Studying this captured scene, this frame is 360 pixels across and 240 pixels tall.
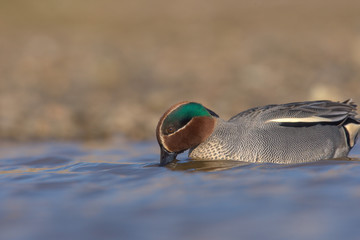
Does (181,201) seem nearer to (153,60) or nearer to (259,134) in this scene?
(259,134)

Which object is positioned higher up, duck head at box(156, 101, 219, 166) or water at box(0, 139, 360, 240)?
duck head at box(156, 101, 219, 166)

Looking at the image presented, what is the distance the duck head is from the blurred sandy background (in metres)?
3.00

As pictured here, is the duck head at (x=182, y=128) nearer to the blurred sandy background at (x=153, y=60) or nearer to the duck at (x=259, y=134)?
the duck at (x=259, y=134)

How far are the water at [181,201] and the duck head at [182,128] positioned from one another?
195 mm

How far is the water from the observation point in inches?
153

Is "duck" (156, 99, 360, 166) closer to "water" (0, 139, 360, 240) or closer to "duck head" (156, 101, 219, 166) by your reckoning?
"duck head" (156, 101, 219, 166)

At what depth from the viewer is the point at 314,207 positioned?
14.0 ft

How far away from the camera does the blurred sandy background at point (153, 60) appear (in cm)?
1062

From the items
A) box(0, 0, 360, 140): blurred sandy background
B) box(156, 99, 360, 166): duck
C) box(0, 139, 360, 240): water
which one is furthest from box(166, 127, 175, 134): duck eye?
box(0, 0, 360, 140): blurred sandy background

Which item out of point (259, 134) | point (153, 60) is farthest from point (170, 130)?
point (153, 60)

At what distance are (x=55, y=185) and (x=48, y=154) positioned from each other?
260 cm

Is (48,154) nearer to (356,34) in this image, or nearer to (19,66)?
(19,66)

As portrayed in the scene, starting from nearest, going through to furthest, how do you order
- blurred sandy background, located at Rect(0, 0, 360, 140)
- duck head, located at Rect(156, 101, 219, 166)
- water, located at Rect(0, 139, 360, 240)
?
1. water, located at Rect(0, 139, 360, 240)
2. duck head, located at Rect(156, 101, 219, 166)
3. blurred sandy background, located at Rect(0, 0, 360, 140)

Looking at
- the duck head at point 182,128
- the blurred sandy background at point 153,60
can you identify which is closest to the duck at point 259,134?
the duck head at point 182,128
